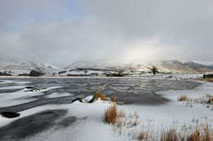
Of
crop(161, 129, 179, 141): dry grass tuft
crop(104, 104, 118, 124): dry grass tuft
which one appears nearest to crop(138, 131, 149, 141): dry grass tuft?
crop(161, 129, 179, 141): dry grass tuft

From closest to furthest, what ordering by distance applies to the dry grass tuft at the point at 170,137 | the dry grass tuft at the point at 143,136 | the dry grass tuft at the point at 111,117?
the dry grass tuft at the point at 170,137 < the dry grass tuft at the point at 143,136 < the dry grass tuft at the point at 111,117

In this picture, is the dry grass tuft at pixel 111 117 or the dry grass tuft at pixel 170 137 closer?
the dry grass tuft at pixel 170 137

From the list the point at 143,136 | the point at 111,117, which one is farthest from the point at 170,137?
the point at 111,117

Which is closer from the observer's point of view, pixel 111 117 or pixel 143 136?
pixel 143 136

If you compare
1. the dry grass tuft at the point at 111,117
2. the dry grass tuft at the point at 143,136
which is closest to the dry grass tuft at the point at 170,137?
the dry grass tuft at the point at 143,136

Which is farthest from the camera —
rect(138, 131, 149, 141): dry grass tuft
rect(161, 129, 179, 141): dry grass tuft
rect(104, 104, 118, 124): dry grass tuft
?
rect(104, 104, 118, 124): dry grass tuft

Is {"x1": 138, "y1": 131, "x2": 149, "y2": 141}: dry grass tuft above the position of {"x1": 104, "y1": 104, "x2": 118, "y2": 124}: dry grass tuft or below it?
below

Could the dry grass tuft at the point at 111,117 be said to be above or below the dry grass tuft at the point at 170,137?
above

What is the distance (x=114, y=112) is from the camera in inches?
340

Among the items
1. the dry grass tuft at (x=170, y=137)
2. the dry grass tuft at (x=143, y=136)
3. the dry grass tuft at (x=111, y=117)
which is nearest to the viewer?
the dry grass tuft at (x=170, y=137)

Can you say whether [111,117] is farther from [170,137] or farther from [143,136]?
[170,137]

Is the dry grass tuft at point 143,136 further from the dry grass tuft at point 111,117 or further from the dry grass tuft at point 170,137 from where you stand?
the dry grass tuft at point 111,117

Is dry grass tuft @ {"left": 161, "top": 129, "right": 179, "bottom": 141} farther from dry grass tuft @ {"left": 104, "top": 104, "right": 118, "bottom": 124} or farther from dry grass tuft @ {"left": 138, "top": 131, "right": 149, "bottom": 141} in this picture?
dry grass tuft @ {"left": 104, "top": 104, "right": 118, "bottom": 124}

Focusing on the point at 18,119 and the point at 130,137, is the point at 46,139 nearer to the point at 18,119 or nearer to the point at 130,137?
the point at 130,137
